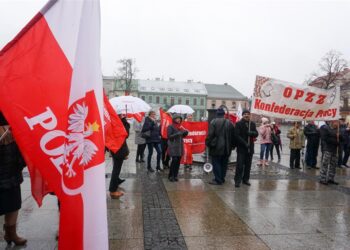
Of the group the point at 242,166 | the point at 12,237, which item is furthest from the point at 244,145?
the point at 12,237

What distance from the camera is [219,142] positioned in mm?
8094

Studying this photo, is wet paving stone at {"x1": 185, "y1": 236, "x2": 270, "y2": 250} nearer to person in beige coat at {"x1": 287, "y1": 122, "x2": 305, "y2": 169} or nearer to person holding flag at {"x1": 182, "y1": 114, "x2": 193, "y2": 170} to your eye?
person holding flag at {"x1": 182, "y1": 114, "x2": 193, "y2": 170}

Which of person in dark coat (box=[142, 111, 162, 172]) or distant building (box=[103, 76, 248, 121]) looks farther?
distant building (box=[103, 76, 248, 121])

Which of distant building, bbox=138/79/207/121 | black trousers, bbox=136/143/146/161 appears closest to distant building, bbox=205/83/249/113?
distant building, bbox=138/79/207/121

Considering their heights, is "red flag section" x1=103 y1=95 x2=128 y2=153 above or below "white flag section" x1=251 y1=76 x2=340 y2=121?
below

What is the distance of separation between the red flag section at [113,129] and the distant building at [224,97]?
94.2 metres

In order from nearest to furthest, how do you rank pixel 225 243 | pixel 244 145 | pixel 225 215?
1. pixel 225 243
2. pixel 225 215
3. pixel 244 145

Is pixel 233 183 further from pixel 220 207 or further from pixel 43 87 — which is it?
pixel 43 87

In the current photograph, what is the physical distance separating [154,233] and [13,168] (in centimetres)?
203

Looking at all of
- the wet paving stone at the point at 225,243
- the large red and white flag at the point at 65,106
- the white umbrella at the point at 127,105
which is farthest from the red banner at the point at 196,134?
the large red and white flag at the point at 65,106

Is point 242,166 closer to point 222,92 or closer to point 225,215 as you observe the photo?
point 225,215

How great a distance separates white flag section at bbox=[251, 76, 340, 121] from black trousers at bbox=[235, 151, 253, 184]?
4.02 ft

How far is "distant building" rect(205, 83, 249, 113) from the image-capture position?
100312 millimetres

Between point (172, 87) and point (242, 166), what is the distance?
299 feet
